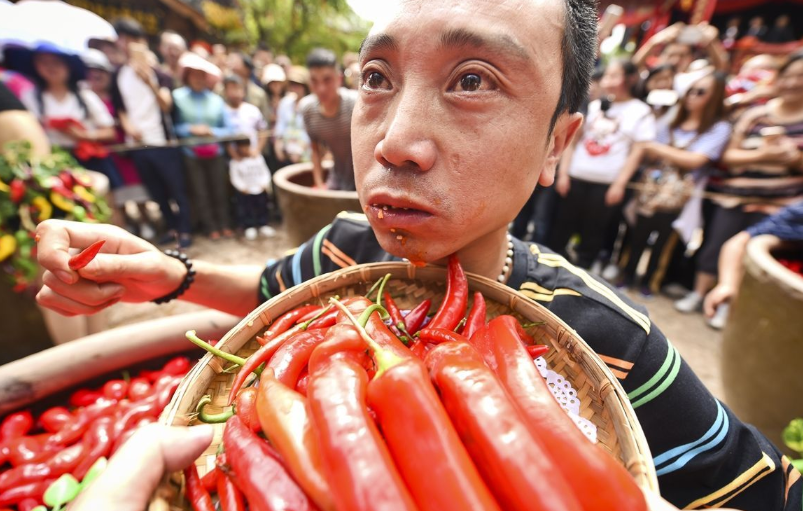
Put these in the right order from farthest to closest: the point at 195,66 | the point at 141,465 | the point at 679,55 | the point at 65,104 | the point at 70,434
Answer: the point at 679,55
the point at 195,66
the point at 65,104
the point at 70,434
the point at 141,465

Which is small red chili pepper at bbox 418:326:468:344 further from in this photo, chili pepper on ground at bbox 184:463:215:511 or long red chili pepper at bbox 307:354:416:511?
chili pepper on ground at bbox 184:463:215:511

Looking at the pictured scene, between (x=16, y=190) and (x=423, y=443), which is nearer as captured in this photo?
(x=423, y=443)

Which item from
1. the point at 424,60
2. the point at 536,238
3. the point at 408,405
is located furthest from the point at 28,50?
the point at 536,238

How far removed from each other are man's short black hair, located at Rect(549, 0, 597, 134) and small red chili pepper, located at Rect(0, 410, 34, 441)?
9.04ft

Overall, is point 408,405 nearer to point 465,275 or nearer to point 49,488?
point 465,275

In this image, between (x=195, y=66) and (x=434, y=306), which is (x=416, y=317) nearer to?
(x=434, y=306)

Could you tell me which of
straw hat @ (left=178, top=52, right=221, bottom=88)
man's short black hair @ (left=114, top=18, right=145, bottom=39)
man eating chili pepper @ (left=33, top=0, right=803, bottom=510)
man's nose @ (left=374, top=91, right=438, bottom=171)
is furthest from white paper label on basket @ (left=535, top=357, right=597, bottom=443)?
man's short black hair @ (left=114, top=18, right=145, bottom=39)

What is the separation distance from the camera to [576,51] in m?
1.18

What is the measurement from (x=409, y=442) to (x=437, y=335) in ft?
1.42

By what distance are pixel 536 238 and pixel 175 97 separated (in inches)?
238

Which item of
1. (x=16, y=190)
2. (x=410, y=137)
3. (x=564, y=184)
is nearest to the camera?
(x=410, y=137)

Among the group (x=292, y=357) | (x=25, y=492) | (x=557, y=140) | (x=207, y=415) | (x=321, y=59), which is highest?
(x=321, y=59)

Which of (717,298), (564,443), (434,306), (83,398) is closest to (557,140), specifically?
(434,306)

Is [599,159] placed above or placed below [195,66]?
below
